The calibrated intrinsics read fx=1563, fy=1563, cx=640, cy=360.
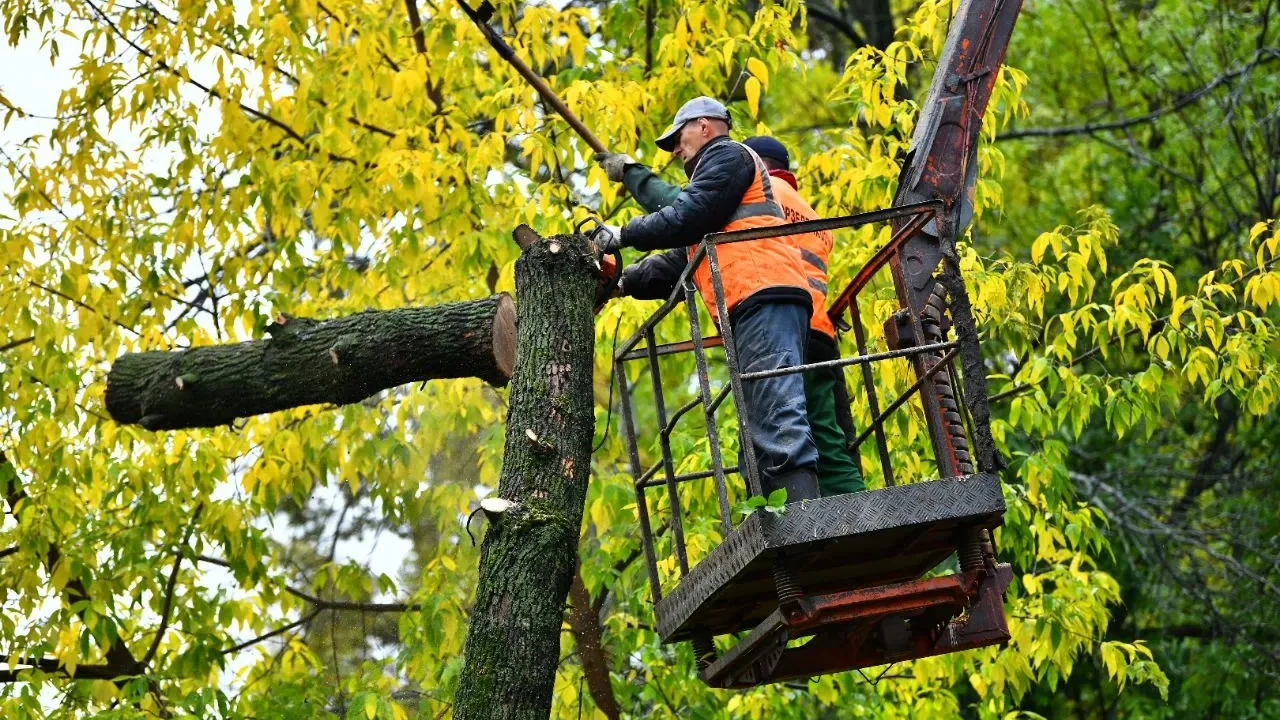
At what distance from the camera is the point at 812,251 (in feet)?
18.1

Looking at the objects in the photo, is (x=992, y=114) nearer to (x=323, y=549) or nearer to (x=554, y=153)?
(x=554, y=153)

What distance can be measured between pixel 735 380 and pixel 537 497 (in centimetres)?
77

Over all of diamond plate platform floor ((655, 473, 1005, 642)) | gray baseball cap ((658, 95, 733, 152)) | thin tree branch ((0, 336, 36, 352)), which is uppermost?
thin tree branch ((0, 336, 36, 352))

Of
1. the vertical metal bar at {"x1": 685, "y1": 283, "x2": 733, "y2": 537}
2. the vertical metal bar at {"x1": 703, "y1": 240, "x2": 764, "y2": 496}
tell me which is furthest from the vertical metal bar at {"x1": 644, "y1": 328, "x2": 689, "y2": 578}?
the vertical metal bar at {"x1": 703, "y1": 240, "x2": 764, "y2": 496}

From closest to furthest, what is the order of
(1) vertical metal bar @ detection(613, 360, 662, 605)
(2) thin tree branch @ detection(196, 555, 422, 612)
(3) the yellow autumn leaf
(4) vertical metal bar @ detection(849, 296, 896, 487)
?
(1) vertical metal bar @ detection(613, 360, 662, 605), (4) vertical metal bar @ detection(849, 296, 896, 487), (3) the yellow autumn leaf, (2) thin tree branch @ detection(196, 555, 422, 612)

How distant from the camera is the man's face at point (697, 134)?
5.60 metres

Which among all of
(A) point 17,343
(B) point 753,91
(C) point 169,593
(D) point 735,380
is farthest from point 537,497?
(A) point 17,343

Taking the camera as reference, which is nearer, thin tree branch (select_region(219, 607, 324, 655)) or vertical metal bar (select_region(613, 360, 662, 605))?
vertical metal bar (select_region(613, 360, 662, 605))

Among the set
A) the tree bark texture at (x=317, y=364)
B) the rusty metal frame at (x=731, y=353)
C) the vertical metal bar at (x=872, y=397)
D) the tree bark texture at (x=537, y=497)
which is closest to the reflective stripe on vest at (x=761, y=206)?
the rusty metal frame at (x=731, y=353)

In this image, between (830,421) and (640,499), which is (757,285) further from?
(640,499)

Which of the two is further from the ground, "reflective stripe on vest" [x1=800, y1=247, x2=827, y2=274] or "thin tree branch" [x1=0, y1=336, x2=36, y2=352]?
"thin tree branch" [x1=0, y1=336, x2=36, y2=352]

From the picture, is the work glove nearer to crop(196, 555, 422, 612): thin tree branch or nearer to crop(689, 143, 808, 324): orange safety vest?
crop(689, 143, 808, 324): orange safety vest

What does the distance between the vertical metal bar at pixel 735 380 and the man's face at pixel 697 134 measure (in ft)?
2.91

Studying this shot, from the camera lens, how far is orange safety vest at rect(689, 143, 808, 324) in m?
5.14
